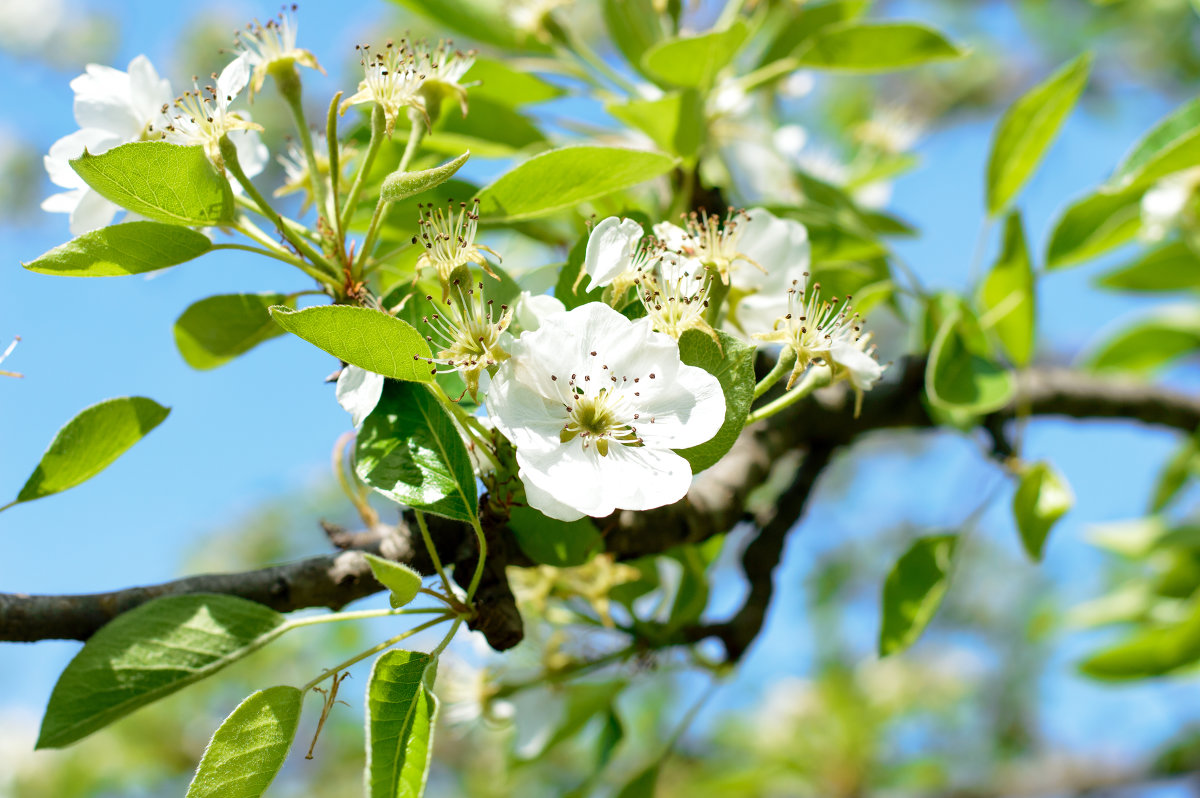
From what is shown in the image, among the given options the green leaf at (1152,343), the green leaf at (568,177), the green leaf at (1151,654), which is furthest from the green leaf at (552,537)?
the green leaf at (1152,343)

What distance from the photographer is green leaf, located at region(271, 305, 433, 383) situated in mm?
628

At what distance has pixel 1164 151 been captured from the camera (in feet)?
3.75

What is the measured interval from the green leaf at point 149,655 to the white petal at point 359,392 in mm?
219

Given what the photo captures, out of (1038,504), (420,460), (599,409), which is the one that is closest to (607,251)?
(599,409)

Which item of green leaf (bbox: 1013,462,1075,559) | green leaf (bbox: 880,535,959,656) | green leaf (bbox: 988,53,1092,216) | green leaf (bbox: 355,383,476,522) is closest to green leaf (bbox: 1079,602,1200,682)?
green leaf (bbox: 1013,462,1075,559)

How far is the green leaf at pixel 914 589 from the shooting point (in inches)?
42.4

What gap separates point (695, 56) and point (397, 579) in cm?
71

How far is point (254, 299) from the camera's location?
0.92m

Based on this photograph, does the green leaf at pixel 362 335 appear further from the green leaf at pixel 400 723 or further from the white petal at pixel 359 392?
the green leaf at pixel 400 723

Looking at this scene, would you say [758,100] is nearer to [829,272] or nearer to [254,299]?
[829,272]

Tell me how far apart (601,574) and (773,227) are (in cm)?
44

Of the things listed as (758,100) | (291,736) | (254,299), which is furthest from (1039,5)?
(291,736)

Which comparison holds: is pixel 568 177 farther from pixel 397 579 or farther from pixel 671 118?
pixel 397 579

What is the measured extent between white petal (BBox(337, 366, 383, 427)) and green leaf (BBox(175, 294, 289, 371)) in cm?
19
